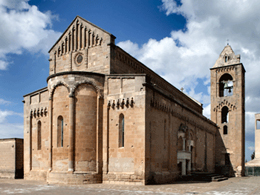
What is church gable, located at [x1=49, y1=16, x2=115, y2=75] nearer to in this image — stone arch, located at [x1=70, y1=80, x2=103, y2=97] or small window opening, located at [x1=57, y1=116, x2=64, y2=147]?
stone arch, located at [x1=70, y1=80, x2=103, y2=97]

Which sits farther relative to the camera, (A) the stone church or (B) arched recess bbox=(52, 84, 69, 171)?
(B) arched recess bbox=(52, 84, 69, 171)

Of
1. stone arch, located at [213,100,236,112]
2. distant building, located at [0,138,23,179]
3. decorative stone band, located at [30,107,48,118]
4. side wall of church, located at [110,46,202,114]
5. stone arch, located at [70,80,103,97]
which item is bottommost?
distant building, located at [0,138,23,179]

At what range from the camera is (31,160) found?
2342 cm

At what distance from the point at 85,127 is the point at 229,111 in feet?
81.5

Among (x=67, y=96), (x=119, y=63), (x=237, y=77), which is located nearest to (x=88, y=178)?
(x=67, y=96)

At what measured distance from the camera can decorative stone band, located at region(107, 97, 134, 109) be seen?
1905 centimetres

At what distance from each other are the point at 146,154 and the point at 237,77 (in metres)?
24.7

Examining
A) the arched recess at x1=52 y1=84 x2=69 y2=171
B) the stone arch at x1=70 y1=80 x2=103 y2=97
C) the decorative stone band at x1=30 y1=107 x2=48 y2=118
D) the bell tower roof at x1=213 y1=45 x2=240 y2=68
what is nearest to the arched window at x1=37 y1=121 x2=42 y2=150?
the decorative stone band at x1=30 y1=107 x2=48 y2=118

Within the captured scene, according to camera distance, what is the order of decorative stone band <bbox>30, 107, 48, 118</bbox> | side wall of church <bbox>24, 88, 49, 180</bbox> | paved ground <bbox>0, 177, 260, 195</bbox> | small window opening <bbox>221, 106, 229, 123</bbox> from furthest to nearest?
1. small window opening <bbox>221, 106, 229, 123</bbox>
2. decorative stone band <bbox>30, 107, 48, 118</bbox>
3. side wall of church <bbox>24, 88, 49, 180</bbox>
4. paved ground <bbox>0, 177, 260, 195</bbox>

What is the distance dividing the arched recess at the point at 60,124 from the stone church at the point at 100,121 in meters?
0.07

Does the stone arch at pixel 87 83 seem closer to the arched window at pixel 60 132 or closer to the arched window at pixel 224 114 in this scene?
the arched window at pixel 60 132

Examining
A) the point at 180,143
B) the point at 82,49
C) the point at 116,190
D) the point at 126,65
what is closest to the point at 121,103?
the point at 126,65

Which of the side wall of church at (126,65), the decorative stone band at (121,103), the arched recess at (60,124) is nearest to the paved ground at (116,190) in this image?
the arched recess at (60,124)

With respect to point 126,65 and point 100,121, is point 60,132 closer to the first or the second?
point 100,121
